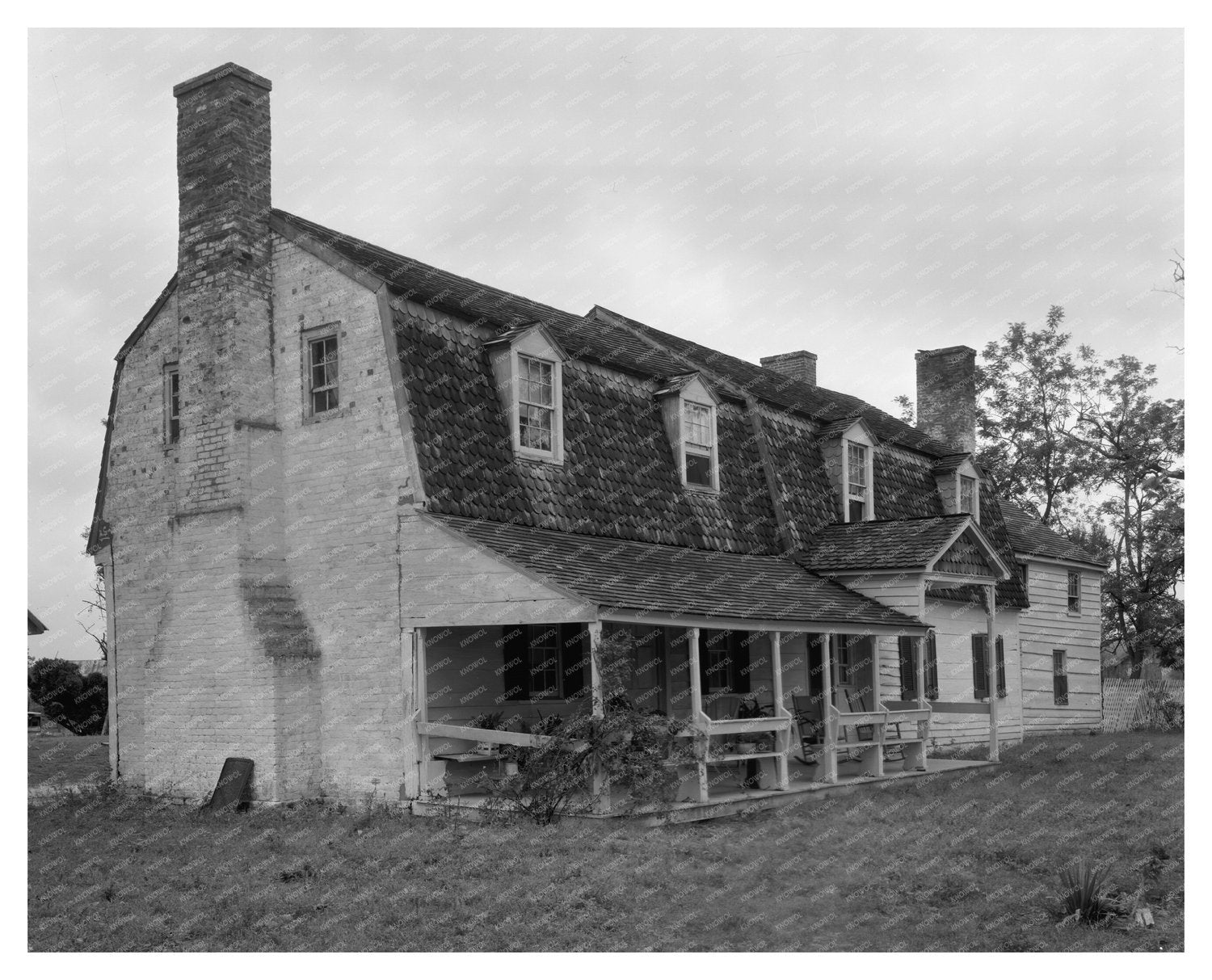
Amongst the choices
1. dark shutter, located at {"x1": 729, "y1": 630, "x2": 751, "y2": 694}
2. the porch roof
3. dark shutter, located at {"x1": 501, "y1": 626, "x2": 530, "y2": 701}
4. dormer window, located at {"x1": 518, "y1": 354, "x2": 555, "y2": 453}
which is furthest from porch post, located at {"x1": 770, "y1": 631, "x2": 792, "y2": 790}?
dormer window, located at {"x1": 518, "y1": 354, "x2": 555, "y2": 453}

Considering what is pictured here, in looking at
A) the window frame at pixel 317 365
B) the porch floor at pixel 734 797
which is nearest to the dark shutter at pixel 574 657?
the porch floor at pixel 734 797

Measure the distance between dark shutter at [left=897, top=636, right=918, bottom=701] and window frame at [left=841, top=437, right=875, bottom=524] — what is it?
229cm

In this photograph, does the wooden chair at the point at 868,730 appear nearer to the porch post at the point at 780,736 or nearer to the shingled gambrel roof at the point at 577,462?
the shingled gambrel roof at the point at 577,462

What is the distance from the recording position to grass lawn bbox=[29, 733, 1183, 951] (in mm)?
9930

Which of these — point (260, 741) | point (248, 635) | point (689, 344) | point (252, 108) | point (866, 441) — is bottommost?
point (260, 741)

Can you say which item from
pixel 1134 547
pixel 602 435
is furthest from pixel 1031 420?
pixel 602 435

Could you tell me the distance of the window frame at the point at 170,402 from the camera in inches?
673

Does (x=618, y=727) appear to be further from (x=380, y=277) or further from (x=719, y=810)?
(x=380, y=277)

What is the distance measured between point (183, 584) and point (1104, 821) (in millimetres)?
11291

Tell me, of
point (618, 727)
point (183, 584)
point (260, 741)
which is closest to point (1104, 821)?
point (618, 727)

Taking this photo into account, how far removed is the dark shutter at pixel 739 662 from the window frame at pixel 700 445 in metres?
2.31

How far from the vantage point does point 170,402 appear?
17156 millimetres

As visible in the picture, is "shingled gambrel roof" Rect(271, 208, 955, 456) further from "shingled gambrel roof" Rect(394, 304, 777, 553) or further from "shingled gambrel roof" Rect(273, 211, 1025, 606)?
"shingled gambrel roof" Rect(394, 304, 777, 553)
